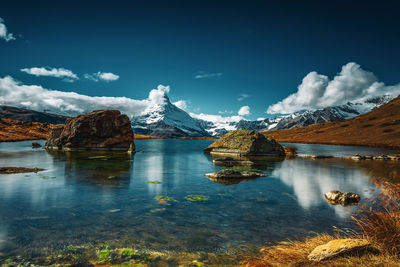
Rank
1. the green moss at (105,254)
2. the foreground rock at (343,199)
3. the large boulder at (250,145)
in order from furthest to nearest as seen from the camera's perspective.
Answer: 1. the large boulder at (250,145)
2. the foreground rock at (343,199)
3. the green moss at (105,254)

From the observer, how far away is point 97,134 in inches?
2042

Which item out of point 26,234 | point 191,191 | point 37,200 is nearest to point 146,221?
point 26,234

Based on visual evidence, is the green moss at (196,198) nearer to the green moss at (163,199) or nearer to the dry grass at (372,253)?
the green moss at (163,199)

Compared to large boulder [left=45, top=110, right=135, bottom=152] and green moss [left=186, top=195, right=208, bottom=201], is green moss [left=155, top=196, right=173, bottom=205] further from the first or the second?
large boulder [left=45, top=110, right=135, bottom=152]

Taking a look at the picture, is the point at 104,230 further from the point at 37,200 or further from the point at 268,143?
the point at 268,143

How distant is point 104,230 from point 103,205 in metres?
3.53

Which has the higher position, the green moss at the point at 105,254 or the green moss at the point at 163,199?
the green moss at the point at 163,199

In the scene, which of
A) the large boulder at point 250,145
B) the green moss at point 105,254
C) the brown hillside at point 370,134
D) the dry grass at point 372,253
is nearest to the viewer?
the dry grass at point 372,253

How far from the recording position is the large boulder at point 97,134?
51.3 metres

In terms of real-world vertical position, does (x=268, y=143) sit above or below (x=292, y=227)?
above

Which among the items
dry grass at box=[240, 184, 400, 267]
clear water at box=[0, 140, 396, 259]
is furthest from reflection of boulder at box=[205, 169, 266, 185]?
dry grass at box=[240, 184, 400, 267]

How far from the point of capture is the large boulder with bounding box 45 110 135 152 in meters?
51.3

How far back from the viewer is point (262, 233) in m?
8.70

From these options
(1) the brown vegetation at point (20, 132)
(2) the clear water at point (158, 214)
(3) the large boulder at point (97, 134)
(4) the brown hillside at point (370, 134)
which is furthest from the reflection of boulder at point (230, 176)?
(1) the brown vegetation at point (20, 132)
